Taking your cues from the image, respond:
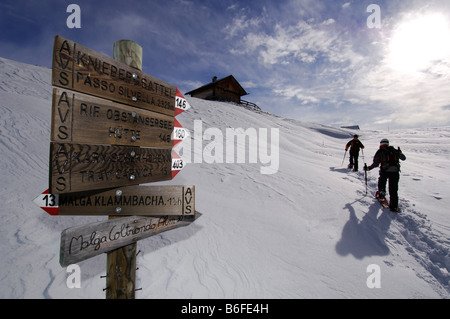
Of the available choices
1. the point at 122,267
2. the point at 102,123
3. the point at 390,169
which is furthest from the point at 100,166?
the point at 390,169

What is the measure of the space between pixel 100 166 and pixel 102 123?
394mm

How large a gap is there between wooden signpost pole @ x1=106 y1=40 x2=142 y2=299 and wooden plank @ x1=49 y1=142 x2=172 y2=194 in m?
0.51

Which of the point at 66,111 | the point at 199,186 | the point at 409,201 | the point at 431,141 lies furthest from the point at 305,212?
the point at 431,141

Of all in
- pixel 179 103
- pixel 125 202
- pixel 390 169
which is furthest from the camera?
pixel 390 169

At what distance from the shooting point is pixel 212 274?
10.2 feet

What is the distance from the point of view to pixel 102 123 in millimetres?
1901

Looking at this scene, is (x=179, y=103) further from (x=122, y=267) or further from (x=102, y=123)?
(x=122, y=267)

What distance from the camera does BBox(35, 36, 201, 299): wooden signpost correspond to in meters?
1.69

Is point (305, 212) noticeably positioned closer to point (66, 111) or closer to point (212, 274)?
point (212, 274)

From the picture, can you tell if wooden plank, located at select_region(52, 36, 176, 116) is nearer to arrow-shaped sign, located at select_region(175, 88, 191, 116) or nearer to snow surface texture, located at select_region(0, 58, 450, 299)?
arrow-shaped sign, located at select_region(175, 88, 191, 116)

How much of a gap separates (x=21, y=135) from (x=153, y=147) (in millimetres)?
5662

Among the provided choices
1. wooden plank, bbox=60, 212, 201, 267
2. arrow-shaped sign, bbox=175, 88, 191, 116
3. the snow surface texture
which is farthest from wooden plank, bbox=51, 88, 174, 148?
the snow surface texture

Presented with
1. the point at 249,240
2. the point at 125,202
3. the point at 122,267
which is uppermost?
the point at 125,202

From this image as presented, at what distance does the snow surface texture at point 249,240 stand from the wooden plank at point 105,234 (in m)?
1.13
